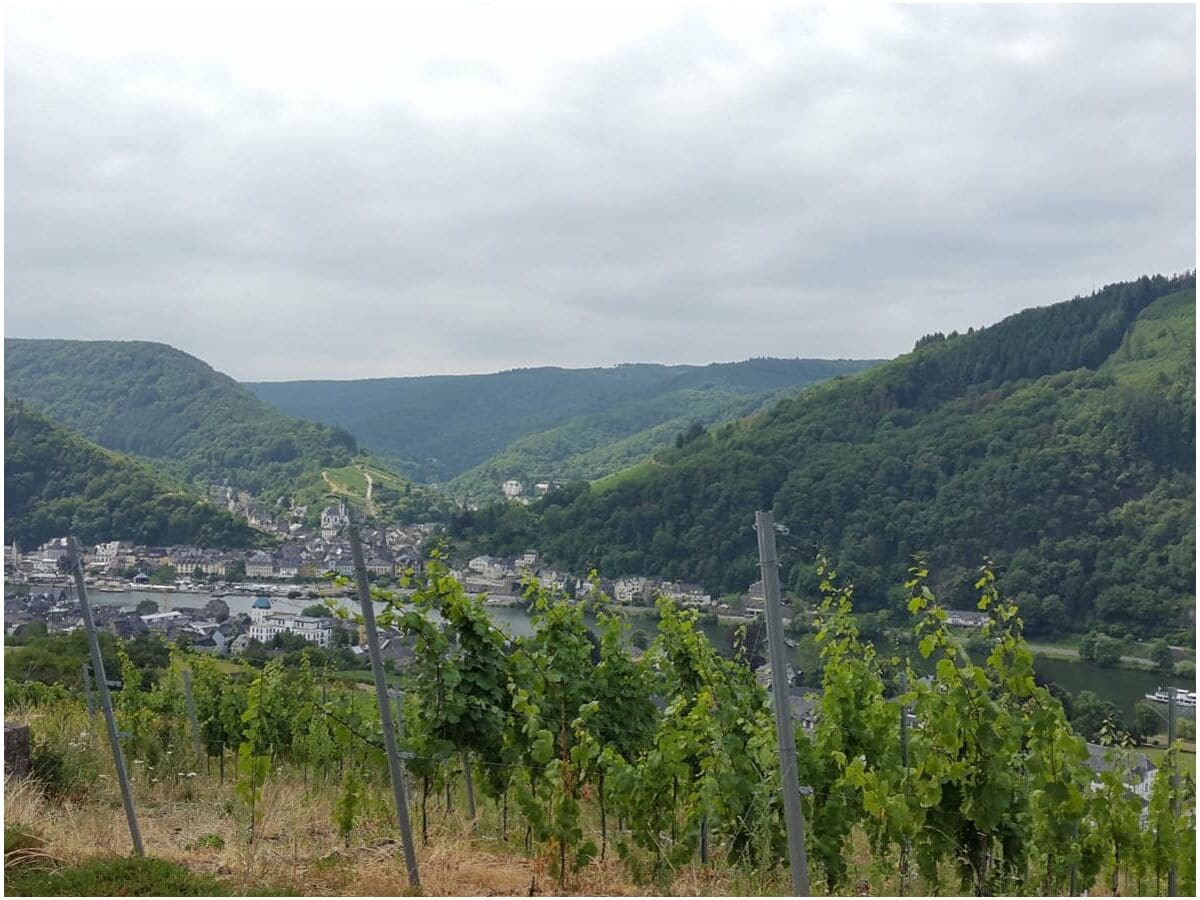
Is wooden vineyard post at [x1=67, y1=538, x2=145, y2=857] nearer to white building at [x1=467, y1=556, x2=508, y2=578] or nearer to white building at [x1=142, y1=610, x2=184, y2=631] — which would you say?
white building at [x1=142, y1=610, x2=184, y2=631]

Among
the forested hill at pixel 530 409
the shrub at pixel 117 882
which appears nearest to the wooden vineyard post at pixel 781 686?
the shrub at pixel 117 882

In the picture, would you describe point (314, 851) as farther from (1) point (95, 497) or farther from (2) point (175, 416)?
(2) point (175, 416)

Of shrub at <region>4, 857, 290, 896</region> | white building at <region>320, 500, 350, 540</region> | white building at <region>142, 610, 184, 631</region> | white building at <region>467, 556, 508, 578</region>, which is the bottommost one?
white building at <region>467, 556, 508, 578</region>

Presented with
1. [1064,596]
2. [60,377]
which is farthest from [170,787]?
[60,377]

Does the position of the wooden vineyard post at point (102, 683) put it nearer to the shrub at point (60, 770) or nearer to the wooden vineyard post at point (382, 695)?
the wooden vineyard post at point (382, 695)

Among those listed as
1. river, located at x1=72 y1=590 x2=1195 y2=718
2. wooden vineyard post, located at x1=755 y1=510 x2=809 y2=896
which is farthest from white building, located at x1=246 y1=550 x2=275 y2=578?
wooden vineyard post, located at x1=755 y1=510 x2=809 y2=896

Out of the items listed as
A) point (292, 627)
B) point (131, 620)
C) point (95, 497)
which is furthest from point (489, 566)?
point (95, 497)
